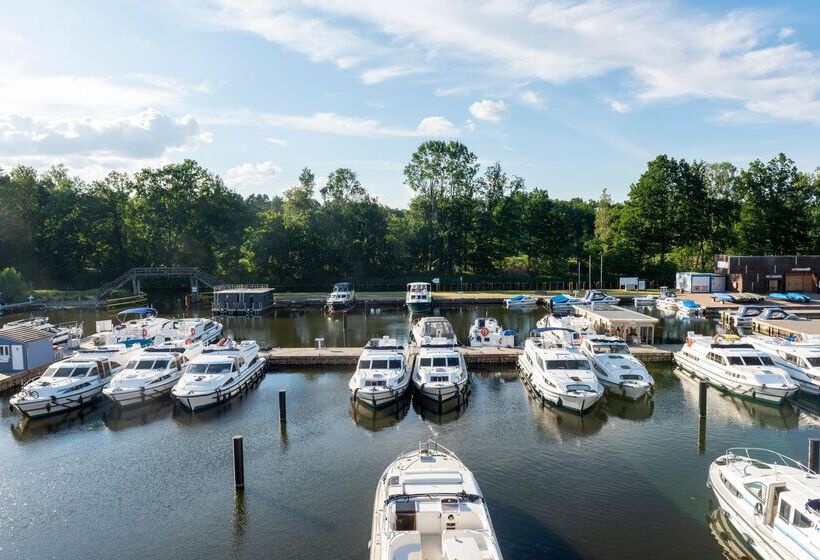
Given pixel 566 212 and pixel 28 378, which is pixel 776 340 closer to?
pixel 28 378

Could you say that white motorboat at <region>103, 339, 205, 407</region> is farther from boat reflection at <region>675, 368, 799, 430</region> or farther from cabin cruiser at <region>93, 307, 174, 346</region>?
boat reflection at <region>675, 368, 799, 430</region>

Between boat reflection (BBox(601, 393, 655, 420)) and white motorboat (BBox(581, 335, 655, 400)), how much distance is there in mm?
407

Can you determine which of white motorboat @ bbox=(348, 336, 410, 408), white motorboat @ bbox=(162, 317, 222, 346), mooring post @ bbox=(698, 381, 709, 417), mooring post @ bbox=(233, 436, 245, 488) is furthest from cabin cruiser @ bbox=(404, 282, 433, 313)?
mooring post @ bbox=(233, 436, 245, 488)

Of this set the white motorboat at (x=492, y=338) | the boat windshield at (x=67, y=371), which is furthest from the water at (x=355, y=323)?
the boat windshield at (x=67, y=371)

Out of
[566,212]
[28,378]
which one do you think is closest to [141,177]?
Answer: [28,378]

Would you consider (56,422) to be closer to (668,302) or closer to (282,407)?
(282,407)

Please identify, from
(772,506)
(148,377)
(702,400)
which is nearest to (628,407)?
(702,400)

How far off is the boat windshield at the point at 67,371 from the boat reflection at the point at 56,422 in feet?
6.51

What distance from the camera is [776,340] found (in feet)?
137

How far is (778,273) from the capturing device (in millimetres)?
78688

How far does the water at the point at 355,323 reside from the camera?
5578 cm

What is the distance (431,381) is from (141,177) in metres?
83.5

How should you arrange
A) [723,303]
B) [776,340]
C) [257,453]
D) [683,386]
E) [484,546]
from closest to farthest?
[484,546] < [257,453] < [683,386] < [776,340] < [723,303]

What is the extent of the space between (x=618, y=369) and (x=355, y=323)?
36.5 meters
